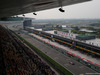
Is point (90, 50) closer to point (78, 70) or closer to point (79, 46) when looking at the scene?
point (79, 46)

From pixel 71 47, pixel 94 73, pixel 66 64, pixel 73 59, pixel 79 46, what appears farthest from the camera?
pixel 71 47

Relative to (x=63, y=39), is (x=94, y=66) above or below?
below

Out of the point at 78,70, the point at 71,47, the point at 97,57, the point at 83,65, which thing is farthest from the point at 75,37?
the point at 78,70

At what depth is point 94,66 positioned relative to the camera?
8648mm

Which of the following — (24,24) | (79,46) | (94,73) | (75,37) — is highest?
(24,24)

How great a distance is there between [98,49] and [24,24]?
114ft

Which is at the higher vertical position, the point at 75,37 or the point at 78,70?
the point at 75,37

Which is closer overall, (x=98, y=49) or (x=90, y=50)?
(x=98, y=49)

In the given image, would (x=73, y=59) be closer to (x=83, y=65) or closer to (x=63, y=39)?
(x=83, y=65)

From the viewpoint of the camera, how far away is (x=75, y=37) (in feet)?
50.2

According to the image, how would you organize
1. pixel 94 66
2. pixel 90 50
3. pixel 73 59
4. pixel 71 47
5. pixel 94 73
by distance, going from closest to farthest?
pixel 94 73, pixel 94 66, pixel 73 59, pixel 90 50, pixel 71 47

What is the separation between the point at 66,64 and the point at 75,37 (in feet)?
23.1

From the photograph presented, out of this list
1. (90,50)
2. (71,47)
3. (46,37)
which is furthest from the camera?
(46,37)

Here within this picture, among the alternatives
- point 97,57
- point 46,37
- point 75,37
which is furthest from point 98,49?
point 46,37
